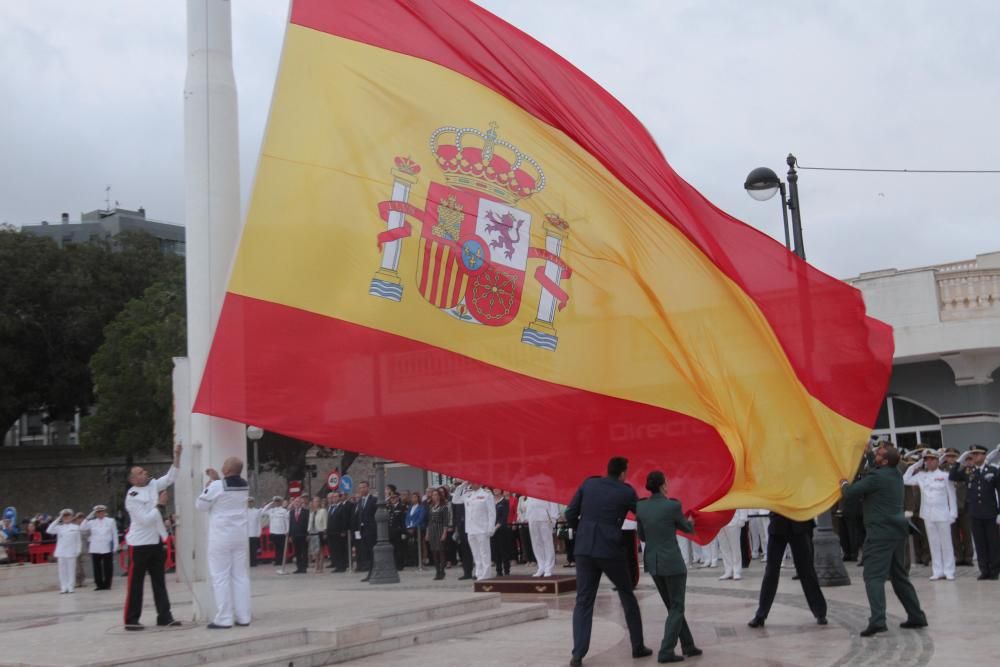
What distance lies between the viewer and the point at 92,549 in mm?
24016

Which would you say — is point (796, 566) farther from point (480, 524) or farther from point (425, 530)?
point (425, 530)

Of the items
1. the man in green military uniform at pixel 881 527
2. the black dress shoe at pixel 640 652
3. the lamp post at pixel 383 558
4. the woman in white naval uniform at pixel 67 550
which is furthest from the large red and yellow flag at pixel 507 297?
the woman in white naval uniform at pixel 67 550

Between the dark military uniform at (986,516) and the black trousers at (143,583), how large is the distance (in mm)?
11617

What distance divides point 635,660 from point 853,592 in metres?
5.92

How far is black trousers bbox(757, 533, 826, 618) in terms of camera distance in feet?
36.5

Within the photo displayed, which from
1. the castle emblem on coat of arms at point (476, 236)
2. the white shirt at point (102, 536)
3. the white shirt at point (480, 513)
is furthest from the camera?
the white shirt at point (102, 536)

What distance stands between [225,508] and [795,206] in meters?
10.0

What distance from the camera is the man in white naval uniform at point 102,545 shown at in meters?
23.8

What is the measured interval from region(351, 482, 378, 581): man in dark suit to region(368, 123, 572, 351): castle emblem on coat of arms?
14.8m

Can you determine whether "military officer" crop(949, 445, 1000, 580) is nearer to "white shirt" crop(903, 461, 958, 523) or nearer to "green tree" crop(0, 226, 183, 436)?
"white shirt" crop(903, 461, 958, 523)

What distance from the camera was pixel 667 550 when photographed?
9523 millimetres

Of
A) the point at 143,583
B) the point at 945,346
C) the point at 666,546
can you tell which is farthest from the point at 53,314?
the point at 666,546

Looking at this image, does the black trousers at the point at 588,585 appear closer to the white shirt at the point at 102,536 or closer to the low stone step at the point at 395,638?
the low stone step at the point at 395,638

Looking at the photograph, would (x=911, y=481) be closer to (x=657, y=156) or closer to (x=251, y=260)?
(x=657, y=156)
